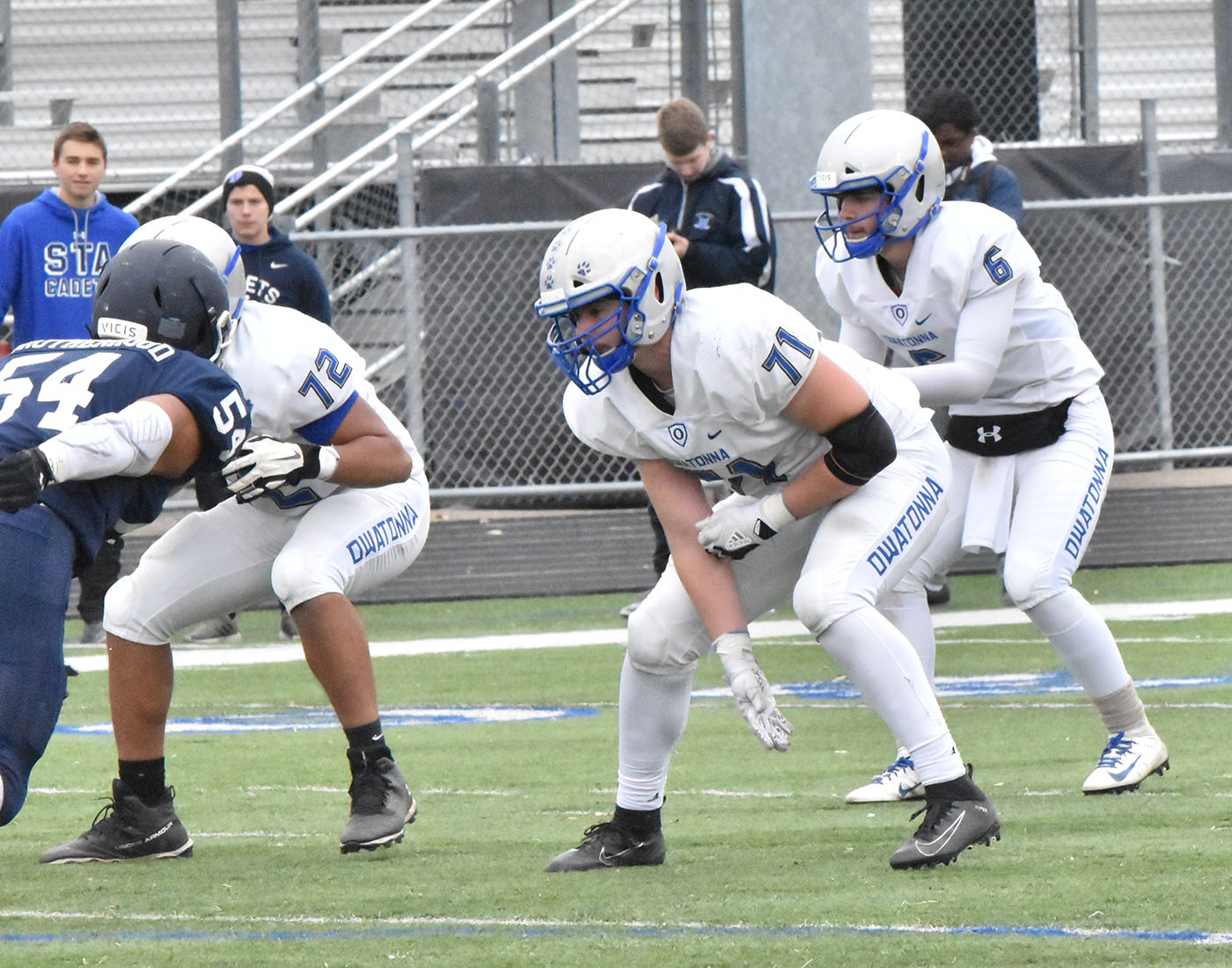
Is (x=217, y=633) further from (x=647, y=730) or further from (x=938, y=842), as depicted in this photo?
(x=938, y=842)

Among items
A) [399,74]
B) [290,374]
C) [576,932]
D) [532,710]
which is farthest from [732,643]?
[399,74]

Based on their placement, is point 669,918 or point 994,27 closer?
point 669,918

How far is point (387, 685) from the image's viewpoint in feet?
26.0

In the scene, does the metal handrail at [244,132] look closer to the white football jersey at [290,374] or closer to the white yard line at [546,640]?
the white yard line at [546,640]

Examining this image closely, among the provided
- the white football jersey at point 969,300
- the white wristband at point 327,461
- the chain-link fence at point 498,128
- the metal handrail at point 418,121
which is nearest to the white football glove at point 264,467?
the white wristband at point 327,461

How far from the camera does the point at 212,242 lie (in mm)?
4820

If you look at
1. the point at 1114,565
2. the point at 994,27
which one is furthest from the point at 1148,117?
the point at 1114,565

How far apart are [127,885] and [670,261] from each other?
6.00 ft

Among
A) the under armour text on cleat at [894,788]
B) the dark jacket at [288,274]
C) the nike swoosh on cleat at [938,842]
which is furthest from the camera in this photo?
the dark jacket at [288,274]

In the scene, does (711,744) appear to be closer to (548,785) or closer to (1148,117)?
(548,785)

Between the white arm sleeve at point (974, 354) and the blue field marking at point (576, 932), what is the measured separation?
6.01 feet

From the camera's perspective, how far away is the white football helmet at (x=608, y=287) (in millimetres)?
4250

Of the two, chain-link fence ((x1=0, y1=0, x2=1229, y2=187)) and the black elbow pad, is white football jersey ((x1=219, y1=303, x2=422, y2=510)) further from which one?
chain-link fence ((x1=0, y1=0, x2=1229, y2=187))

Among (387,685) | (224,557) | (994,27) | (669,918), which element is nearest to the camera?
(669,918)
